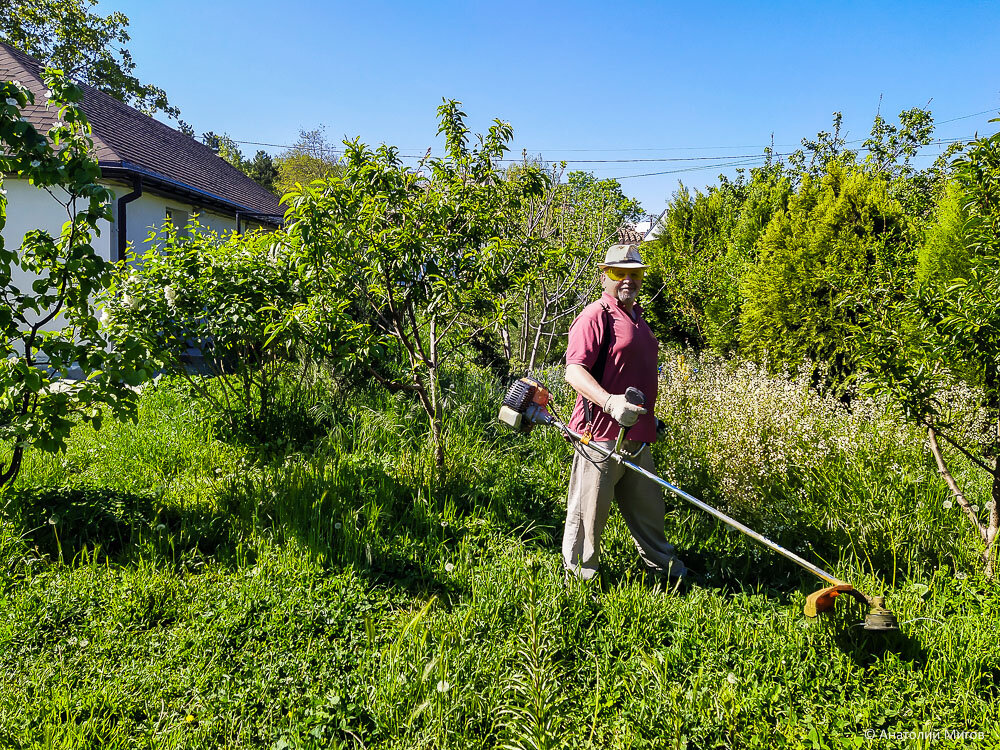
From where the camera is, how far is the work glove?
109 inches

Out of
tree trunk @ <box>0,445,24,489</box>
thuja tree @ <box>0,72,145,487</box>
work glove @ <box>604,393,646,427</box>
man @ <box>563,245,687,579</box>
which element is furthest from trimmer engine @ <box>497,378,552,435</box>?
tree trunk @ <box>0,445,24,489</box>

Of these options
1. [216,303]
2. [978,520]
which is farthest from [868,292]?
[216,303]

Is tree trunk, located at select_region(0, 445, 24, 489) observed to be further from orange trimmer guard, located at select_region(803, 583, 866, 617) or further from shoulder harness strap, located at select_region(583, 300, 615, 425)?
orange trimmer guard, located at select_region(803, 583, 866, 617)

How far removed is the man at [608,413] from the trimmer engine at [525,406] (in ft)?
0.55

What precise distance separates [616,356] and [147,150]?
46.6 ft

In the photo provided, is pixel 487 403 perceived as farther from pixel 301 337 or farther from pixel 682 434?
pixel 301 337

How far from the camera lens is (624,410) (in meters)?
2.78

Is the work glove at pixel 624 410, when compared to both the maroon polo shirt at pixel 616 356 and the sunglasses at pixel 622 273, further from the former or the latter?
the sunglasses at pixel 622 273

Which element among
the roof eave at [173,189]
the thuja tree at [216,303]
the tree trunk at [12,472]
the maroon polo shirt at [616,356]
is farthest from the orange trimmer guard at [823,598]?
the roof eave at [173,189]

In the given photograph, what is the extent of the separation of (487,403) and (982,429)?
11.7ft

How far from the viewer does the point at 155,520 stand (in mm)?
3682

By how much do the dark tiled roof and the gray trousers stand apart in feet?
30.9

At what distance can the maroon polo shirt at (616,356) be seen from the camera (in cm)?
310

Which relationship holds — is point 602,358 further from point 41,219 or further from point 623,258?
point 41,219
